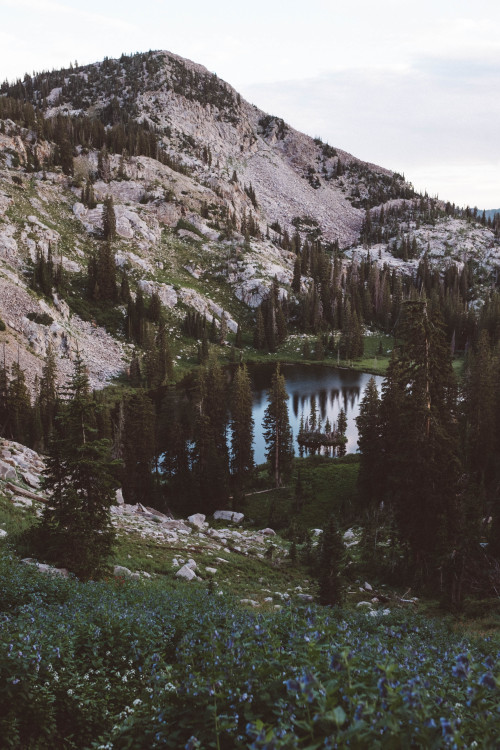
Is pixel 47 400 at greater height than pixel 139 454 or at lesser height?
greater

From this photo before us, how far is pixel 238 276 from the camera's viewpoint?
156750 mm

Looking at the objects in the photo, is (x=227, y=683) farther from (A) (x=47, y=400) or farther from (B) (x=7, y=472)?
(A) (x=47, y=400)

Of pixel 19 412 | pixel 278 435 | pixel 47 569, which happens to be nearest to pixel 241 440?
pixel 278 435

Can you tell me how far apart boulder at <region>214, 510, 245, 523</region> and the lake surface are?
69.7 feet

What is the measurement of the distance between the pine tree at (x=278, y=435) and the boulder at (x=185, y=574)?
3208 cm

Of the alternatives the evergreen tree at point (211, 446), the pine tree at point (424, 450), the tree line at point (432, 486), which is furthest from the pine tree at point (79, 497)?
the evergreen tree at point (211, 446)

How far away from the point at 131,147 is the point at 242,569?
192618 mm

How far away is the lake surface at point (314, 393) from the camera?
7866 centimetres

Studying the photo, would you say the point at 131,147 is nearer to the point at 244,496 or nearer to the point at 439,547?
the point at 244,496

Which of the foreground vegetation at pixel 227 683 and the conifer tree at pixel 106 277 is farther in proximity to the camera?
the conifer tree at pixel 106 277

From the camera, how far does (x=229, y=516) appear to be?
42625mm

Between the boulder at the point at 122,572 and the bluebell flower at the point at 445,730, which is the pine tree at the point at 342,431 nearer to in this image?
the boulder at the point at 122,572

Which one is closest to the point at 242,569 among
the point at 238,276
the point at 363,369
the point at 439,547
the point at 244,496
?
the point at 439,547

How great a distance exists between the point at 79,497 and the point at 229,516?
26.8m
